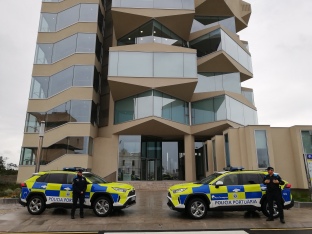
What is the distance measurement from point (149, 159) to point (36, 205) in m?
16.9

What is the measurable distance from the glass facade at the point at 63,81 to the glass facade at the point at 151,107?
369cm

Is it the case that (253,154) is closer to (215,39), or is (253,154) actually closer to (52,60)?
(215,39)

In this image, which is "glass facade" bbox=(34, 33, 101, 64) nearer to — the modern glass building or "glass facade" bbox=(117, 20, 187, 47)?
the modern glass building

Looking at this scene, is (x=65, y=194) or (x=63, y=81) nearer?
(x=65, y=194)

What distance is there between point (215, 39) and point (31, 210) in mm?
24227

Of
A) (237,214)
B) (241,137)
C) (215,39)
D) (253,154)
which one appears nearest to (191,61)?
(215,39)

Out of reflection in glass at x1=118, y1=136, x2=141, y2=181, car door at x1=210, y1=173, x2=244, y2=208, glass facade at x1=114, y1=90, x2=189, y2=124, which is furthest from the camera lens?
reflection in glass at x1=118, y1=136, x2=141, y2=181

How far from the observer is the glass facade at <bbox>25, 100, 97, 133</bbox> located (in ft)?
79.2

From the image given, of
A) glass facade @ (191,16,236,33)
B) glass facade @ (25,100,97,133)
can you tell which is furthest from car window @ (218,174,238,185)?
glass facade @ (191,16,236,33)

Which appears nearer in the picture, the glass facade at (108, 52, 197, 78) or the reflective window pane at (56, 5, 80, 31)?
the glass facade at (108, 52, 197, 78)

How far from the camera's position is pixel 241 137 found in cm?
1877

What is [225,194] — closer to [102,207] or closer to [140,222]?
[140,222]

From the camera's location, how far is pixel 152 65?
24031mm

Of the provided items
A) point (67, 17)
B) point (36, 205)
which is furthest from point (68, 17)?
point (36, 205)
